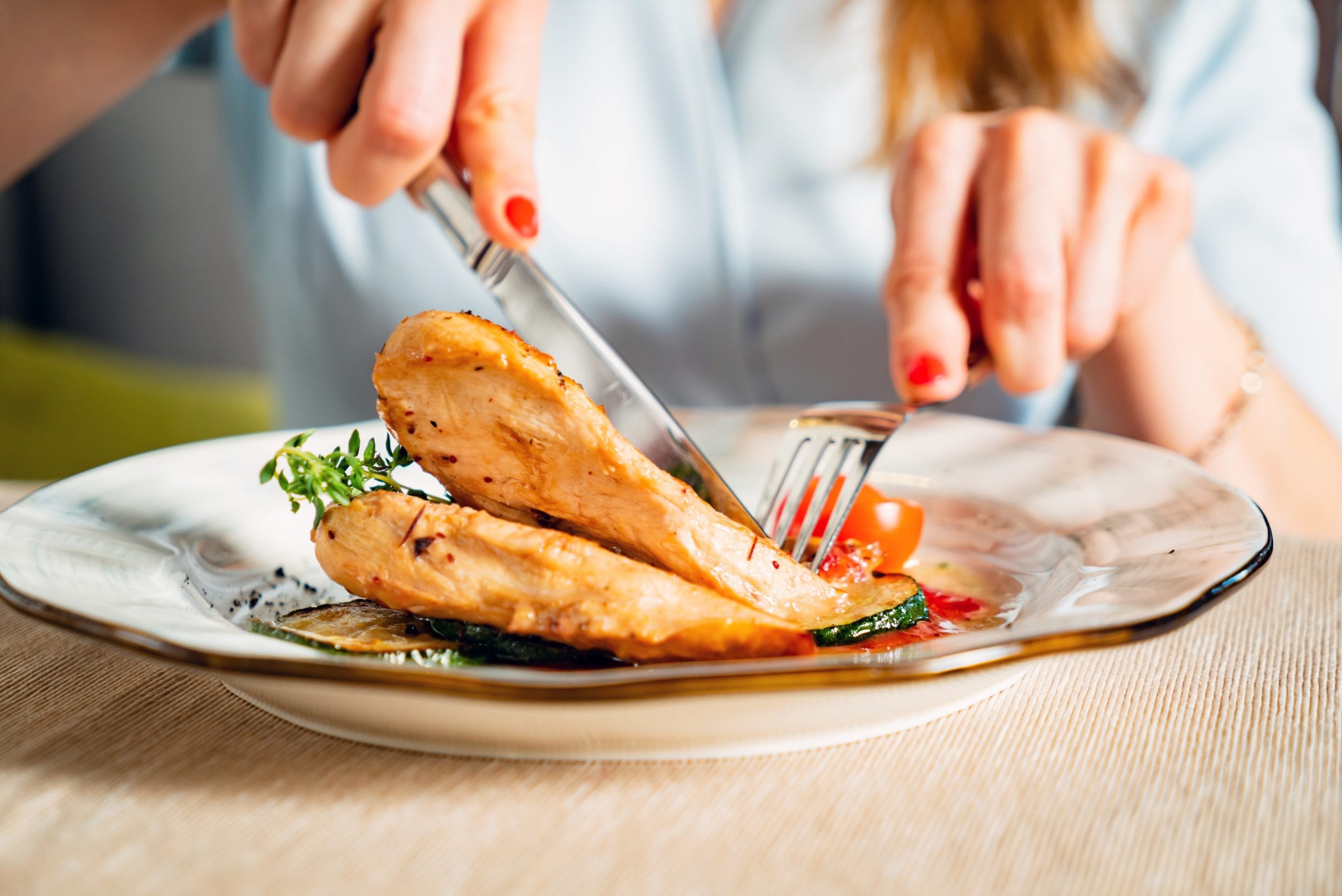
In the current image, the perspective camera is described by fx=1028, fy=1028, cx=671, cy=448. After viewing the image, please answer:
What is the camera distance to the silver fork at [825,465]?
4.58 feet

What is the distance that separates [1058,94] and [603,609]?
8.78 ft

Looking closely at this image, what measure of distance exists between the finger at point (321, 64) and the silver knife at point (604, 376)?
0.44m

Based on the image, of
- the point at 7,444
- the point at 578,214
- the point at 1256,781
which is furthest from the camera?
the point at 7,444

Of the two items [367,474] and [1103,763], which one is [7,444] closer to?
[367,474]

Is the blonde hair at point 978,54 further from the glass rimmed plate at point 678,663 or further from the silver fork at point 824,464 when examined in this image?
the silver fork at point 824,464

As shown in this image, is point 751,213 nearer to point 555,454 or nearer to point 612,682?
point 555,454

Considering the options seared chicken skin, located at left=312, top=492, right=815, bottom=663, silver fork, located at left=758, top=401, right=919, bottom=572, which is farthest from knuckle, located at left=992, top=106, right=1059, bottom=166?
seared chicken skin, located at left=312, top=492, right=815, bottom=663

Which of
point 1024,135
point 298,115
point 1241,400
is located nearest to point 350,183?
point 298,115

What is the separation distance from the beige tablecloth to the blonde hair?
227 centimetres

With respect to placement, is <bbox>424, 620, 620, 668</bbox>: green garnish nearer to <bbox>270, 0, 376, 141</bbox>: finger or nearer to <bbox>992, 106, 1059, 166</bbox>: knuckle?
<bbox>270, 0, 376, 141</bbox>: finger

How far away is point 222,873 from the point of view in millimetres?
749

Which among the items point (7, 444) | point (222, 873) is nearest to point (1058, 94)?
point (222, 873)

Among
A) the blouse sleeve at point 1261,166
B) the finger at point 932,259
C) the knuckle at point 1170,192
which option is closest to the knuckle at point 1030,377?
the finger at point 932,259

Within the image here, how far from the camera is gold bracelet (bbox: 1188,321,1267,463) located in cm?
258
